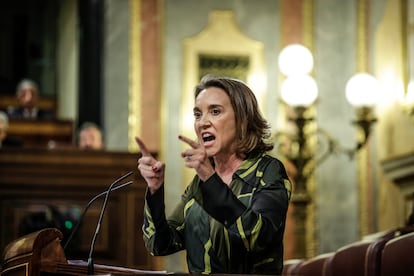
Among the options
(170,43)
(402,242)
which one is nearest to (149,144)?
(170,43)

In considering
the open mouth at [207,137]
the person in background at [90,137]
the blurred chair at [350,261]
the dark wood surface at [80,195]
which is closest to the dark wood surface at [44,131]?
the person in background at [90,137]

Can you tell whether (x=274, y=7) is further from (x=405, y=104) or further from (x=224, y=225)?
(x=224, y=225)

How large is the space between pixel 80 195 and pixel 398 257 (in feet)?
15.7

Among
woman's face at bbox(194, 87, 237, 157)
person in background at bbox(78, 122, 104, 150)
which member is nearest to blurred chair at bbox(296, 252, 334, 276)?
woman's face at bbox(194, 87, 237, 157)

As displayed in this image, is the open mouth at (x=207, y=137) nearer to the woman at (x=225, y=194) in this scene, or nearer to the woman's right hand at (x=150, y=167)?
the woman at (x=225, y=194)

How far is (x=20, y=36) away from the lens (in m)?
17.2

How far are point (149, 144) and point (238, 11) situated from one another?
1.58 metres

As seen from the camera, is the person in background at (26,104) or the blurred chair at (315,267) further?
the person in background at (26,104)

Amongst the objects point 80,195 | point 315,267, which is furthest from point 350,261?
point 80,195

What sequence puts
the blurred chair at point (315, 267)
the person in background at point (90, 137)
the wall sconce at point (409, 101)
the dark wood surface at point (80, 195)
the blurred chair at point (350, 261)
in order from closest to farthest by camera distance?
the blurred chair at point (350, 261), the blurred chair at point (315, 267), the dark wood surface at point (80, 195), the wall sconce at point (409, 101), the person in background at point (90, 137)

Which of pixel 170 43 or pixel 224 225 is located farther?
pixel 170 43

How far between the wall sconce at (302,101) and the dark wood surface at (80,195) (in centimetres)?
179

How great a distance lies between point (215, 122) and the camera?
3.61 m

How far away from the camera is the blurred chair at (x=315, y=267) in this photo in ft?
15.3
